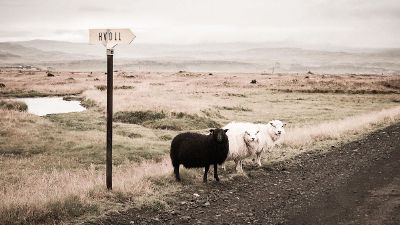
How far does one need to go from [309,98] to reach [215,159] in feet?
128

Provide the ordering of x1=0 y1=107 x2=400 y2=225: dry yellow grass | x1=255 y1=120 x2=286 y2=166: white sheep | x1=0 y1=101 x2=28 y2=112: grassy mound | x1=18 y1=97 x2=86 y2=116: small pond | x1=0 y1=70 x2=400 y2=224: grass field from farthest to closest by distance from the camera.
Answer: x1=18 y1=97 x2=86 y2=116: small pond → x1=0 y1=101 x2=28 y2=112: grassy mound → x1=255 y1=120 x2=286 y2=166: white sheep → x1=0 y1=70 x2=400 y2=224: grass field → x1=0 y1=107 x2=400 y2=225: dry yellow grass

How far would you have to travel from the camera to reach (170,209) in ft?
31.4

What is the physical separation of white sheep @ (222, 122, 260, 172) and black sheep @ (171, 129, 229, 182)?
38.2 inches

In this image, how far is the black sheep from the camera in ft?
38.7

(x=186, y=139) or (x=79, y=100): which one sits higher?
(x=186, y=139)

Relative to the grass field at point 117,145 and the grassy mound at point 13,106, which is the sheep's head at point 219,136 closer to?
the grass field at point 117,145

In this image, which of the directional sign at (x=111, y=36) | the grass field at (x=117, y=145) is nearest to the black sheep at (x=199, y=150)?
the grass field at (x=117, y=145)

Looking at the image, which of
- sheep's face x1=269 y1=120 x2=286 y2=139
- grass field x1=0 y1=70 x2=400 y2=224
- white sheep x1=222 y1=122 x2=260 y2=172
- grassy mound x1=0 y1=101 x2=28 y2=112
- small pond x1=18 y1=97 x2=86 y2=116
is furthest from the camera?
small pond x1=18 y1=97 x2=86 y2=116

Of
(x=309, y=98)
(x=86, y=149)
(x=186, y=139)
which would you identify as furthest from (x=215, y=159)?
(x=309, y=98)

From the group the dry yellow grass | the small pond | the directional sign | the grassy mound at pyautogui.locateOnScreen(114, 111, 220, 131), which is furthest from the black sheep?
the small pond

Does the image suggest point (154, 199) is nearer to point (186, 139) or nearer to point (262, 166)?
point (186, 139)

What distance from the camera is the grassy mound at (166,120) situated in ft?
86.3

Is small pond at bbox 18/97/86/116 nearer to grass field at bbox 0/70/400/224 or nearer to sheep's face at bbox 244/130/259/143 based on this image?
grass field at bbox 0/70/400/224

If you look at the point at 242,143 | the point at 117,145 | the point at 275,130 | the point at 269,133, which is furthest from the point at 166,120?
the point at 242,143
